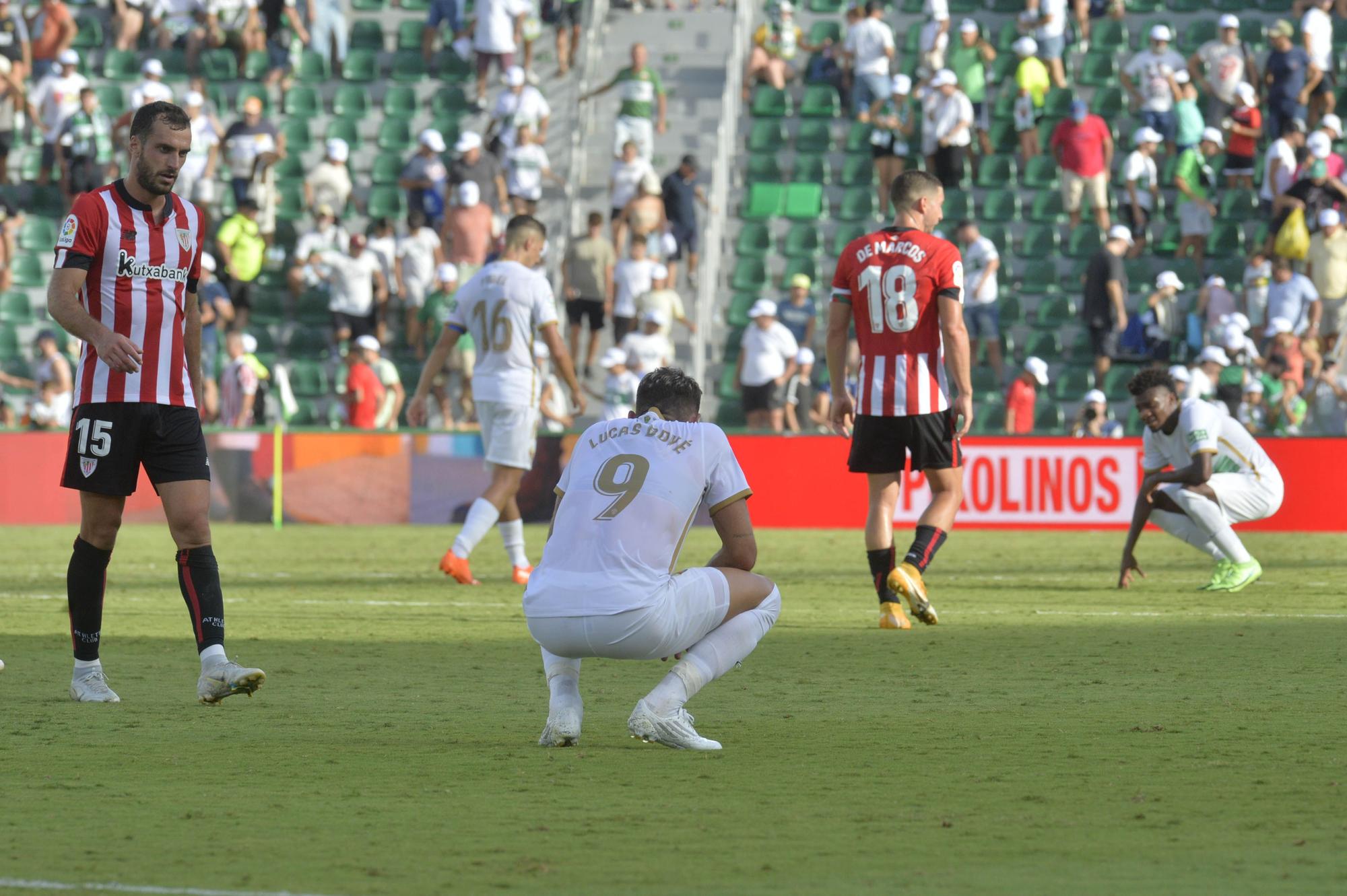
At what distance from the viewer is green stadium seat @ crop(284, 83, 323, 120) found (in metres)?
26.7

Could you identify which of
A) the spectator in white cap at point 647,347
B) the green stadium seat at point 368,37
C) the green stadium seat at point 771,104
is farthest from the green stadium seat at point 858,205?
the green stadium seat at point 368,37

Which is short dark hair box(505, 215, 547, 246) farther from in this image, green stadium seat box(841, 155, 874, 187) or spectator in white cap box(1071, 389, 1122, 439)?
green stadium seat box(841, 155, 874, 187)

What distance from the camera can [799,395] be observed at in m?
21.9

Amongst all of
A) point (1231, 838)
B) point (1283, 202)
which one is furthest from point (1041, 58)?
point (1231, 838)

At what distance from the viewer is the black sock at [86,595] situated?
7762 millimetres

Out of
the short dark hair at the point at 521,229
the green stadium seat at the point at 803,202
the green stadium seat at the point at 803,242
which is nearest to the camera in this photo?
the short dark hair at the point at 521,229

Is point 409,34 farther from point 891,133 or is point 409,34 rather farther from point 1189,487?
point 1189,487

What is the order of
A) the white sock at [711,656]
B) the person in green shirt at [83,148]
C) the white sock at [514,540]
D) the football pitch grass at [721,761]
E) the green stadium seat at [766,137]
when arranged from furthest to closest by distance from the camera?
the green stadium seat at [766,137], the person in green shirt at [83,148], the white sock at [514,540], the white sock at [711,656], the football pitch grass at [721,761]

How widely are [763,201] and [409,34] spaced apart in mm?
5705

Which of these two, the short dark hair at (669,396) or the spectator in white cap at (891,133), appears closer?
the short dark hair at (669,396)

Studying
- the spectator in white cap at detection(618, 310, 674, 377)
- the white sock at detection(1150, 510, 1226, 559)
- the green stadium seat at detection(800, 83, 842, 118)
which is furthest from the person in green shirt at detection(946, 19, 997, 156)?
the white sock at detection(1150, 510, 1226, 559)

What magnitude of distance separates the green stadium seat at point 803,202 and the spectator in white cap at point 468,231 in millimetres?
4093

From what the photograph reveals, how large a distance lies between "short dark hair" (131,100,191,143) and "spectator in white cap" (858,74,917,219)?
1750 cm

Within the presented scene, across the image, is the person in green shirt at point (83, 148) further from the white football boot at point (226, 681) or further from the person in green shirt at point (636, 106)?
the white football boot at point (226, 681)
